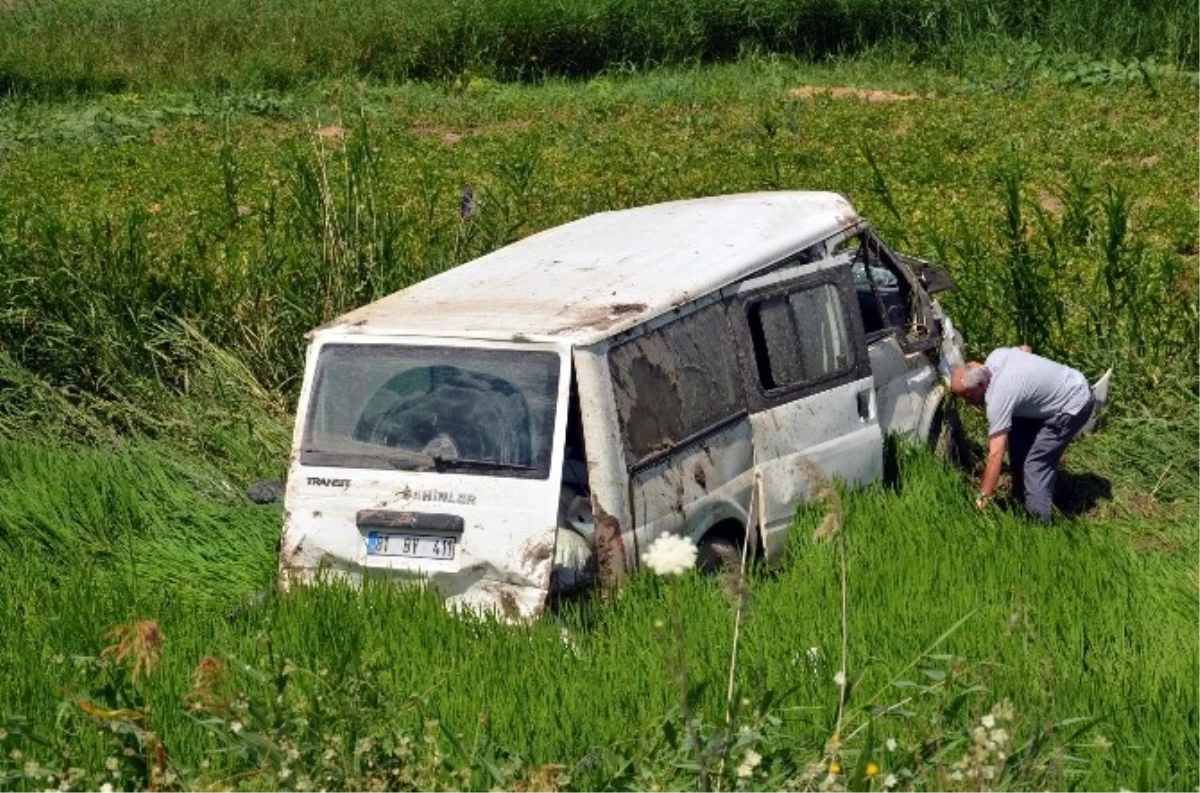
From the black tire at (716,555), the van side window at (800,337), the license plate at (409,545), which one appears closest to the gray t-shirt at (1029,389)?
the van side window at (800,337)

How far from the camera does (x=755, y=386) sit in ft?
34.6

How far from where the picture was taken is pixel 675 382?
10.0 meters

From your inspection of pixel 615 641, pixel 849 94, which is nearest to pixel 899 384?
pixel 615 641

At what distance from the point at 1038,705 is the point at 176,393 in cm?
737

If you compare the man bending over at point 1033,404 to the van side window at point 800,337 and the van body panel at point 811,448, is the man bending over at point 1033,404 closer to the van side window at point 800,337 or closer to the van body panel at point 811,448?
the van body panel at point 811,448

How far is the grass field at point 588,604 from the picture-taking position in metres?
6.95

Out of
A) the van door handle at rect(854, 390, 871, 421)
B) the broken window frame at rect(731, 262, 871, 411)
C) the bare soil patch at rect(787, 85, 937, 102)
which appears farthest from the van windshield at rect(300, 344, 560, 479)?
the bare soil patch at rect(787, 85, 937, 102)

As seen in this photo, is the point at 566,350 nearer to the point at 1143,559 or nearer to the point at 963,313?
the point at 1143,559

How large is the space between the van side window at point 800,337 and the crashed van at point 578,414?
12mm

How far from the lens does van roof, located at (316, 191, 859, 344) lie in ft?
32.5

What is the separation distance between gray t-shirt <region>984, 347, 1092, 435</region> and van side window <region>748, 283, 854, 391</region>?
1.02 m

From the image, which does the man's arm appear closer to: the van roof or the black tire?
the van roof

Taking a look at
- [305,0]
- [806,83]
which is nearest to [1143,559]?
[806,83]

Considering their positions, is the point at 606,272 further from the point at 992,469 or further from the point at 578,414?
the point at 992,469
